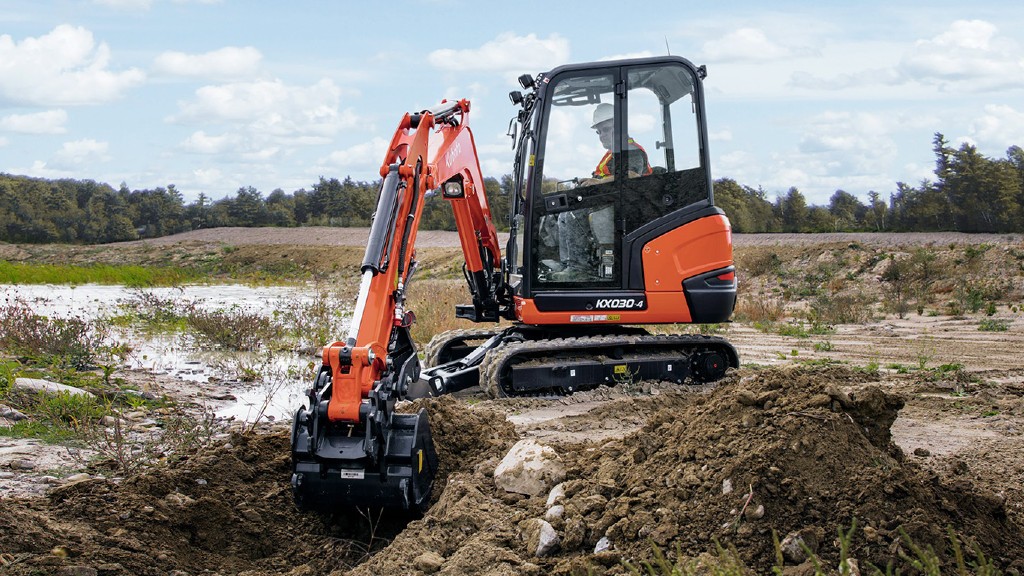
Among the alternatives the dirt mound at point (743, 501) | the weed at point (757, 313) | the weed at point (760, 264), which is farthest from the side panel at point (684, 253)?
the weed at point (760, 264)

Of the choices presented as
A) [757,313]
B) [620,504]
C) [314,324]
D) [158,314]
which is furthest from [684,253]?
[158,314]

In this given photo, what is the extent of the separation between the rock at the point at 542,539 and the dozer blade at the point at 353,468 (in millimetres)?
897

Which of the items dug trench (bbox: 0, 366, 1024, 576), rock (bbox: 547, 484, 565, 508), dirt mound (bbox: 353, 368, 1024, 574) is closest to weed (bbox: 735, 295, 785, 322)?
dug trench (bbox: 0, 366, 1024, 576)

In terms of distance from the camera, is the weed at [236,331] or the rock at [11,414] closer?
the rock at [11,414]

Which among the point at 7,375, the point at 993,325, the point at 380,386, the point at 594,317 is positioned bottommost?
the point at 993,325

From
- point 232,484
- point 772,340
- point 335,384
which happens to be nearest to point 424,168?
point 335,384

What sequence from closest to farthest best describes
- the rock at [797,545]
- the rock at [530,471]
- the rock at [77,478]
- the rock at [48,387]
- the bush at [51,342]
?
the rock at [797,545], the rock at [530,471], the rock at [77,478], the rock at [48,387], the bush at [51,342]

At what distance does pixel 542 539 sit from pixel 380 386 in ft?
4.57

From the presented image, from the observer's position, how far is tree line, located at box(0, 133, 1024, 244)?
28656 mm

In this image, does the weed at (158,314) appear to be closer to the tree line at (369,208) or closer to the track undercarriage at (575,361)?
the track undercarriage at (575,361)

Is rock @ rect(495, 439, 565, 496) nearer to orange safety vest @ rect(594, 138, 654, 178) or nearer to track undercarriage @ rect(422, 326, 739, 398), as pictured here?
track undercarriage @ rect(422, 326, 739, 398)

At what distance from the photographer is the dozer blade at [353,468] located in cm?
452

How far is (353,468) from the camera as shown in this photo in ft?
14.9

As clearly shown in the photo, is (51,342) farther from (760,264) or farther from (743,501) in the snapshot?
(760,264)
